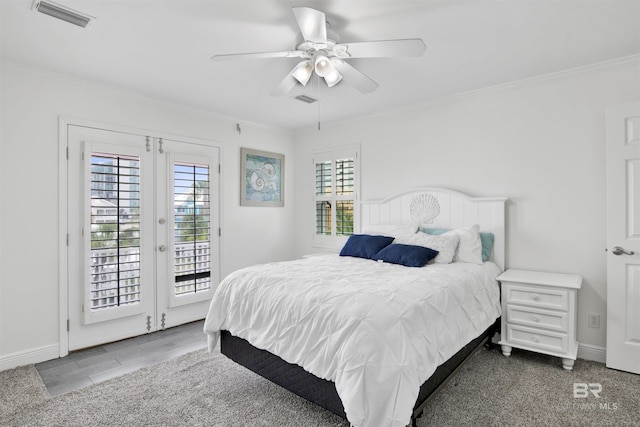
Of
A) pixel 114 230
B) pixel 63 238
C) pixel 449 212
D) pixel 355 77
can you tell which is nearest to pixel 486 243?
pixel 449 212

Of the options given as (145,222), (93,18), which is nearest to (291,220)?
(145,222)

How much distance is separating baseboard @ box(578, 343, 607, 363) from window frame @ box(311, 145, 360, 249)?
2550 mm

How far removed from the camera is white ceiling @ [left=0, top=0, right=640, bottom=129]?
80.2 inches

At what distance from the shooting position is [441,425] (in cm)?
197

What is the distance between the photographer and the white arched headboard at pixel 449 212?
3252 millimetres

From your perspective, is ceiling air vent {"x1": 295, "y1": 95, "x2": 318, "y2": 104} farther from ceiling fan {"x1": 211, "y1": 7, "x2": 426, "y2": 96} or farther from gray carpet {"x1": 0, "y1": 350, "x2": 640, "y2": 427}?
gray carpet {"x1": 0, "y1": 350, "x2": 640, "y2": 427}

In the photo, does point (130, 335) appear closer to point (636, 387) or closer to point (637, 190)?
point (636, 387)

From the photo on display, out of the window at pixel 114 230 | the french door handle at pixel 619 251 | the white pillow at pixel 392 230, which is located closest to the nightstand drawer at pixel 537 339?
the french door handle at pixel 619 251

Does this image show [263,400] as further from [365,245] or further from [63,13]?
[63,13]

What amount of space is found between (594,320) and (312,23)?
3240 millimetres

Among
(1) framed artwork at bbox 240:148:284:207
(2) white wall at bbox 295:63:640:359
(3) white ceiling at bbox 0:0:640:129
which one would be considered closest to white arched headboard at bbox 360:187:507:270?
(2) white wall at bbox 295:63:640:359

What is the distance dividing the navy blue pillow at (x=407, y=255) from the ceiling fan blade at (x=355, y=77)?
1.42m

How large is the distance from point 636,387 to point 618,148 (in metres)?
1.76

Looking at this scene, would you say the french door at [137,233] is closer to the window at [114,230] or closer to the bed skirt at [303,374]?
the window at [114,230]
